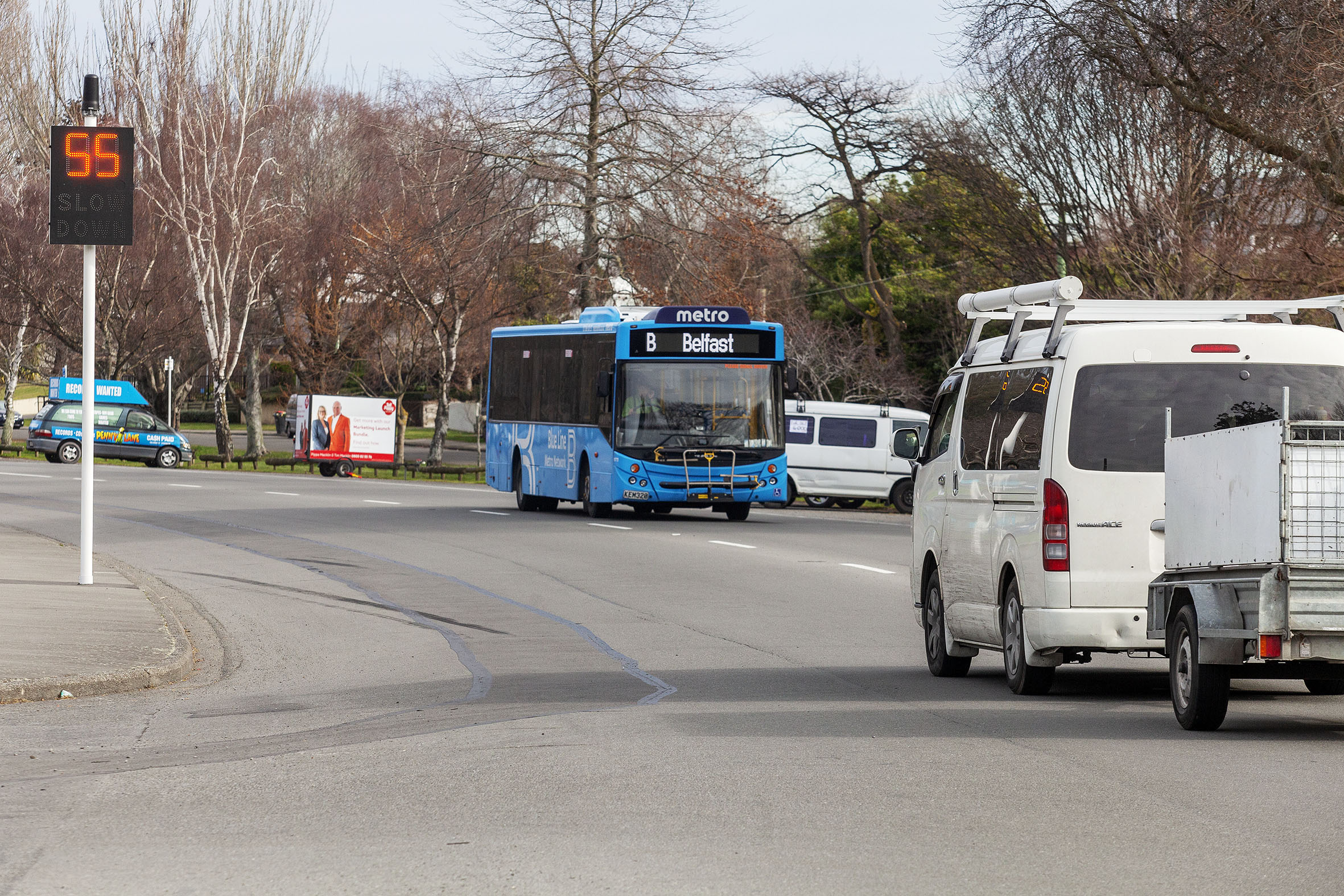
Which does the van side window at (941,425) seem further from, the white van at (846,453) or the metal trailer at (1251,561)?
the white van at (846,453)

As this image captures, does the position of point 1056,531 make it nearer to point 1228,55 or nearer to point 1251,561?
point 1251,561

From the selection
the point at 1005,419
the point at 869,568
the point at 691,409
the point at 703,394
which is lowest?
the point at 869,568

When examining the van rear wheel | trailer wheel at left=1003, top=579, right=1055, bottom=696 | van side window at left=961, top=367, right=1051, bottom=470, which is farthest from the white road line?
the van rear wheel

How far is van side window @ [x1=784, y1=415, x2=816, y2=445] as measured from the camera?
37781 mm

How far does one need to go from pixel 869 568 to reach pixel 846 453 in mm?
16706

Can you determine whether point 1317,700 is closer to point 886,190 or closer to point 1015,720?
point 1015,720

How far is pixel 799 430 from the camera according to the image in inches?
1495

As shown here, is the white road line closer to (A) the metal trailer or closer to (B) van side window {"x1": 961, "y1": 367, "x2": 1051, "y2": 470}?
(B) van side window {"x1": 961, "y1": 367, "x2": 1051, "y2": 470}

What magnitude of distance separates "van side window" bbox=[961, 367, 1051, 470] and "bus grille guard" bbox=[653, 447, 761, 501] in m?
17.5

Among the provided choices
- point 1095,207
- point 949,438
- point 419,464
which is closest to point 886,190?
point 419,464

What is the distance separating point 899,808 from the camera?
6992mm

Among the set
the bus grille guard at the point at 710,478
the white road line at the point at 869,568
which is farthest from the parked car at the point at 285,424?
the white road line at the point at 869,568

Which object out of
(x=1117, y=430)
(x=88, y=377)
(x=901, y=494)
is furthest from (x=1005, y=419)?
(x=901, y=494)

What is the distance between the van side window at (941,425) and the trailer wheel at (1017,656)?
164cm
